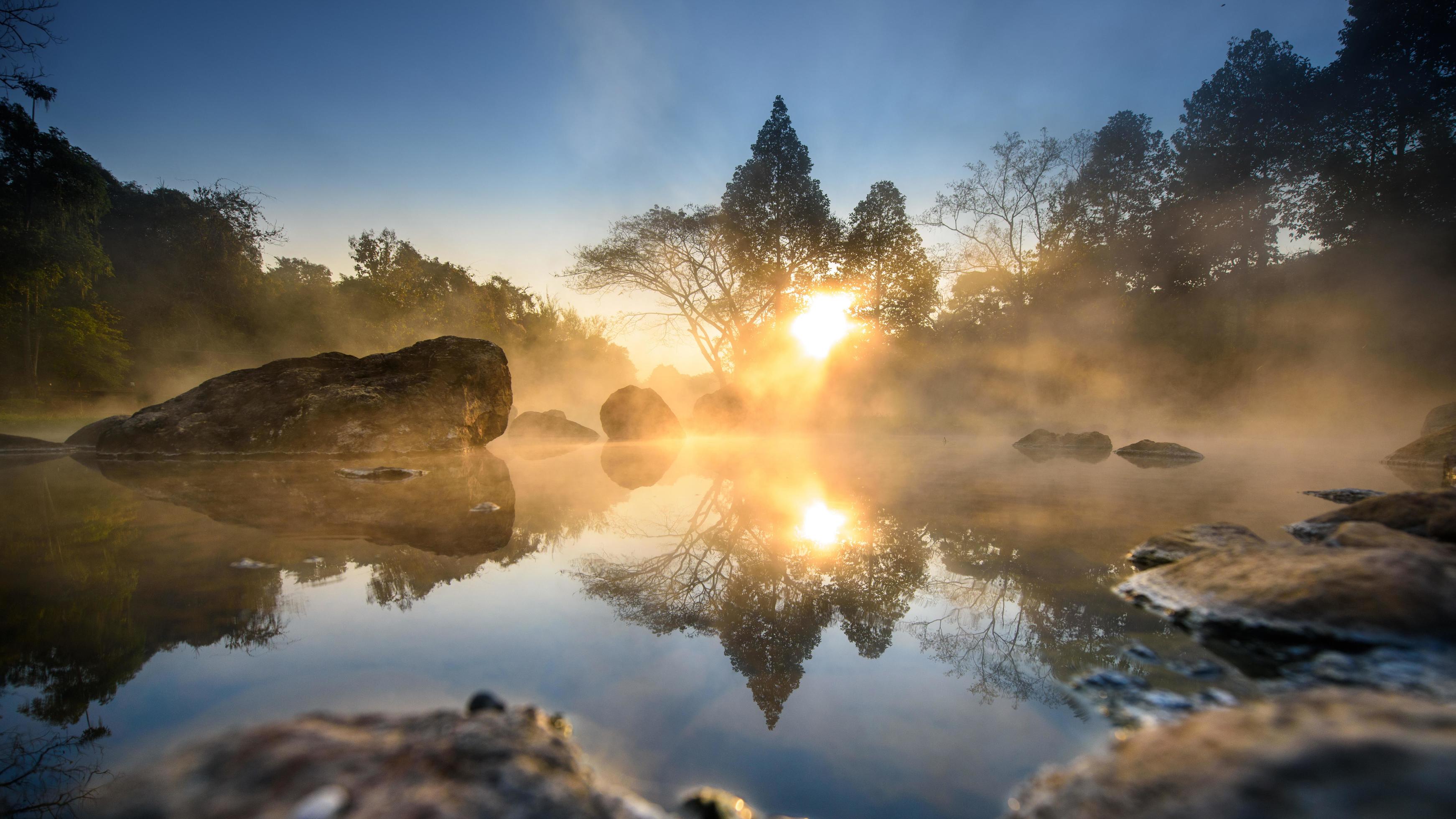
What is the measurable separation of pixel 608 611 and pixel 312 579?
1.47m

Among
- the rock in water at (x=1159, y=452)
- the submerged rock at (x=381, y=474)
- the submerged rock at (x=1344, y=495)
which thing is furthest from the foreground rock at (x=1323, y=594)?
the rock in water at (x=1159, y=452)

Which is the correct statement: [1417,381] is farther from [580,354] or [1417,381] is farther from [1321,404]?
[580,354]

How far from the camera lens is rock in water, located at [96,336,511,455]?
7879mm

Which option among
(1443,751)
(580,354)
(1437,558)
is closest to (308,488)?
(1443,751)

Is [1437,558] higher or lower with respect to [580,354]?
lower

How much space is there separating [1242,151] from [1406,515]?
21.2 m

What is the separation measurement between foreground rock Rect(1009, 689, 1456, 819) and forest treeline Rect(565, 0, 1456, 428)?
18.2 metres

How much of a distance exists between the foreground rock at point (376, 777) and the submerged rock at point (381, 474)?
17.4 ft

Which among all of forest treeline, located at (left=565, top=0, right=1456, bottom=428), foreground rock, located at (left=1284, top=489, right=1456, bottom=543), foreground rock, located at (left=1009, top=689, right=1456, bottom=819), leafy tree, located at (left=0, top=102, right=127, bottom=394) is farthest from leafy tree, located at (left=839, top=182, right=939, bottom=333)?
leafy tree, located at (left=0, top=102, right=127, bottom=394)

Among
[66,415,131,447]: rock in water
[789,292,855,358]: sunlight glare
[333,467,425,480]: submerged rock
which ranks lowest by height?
[333,467,425,480]: submerged rock

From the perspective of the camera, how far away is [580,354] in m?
30.3

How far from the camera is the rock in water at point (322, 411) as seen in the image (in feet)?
25.8

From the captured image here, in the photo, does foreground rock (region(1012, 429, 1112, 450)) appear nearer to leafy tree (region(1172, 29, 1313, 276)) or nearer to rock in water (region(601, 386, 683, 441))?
rock in water (region(601, 386, 683, 441))

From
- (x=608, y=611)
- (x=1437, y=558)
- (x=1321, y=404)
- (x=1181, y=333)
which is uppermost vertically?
(x=1181, y=333)
